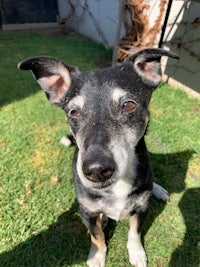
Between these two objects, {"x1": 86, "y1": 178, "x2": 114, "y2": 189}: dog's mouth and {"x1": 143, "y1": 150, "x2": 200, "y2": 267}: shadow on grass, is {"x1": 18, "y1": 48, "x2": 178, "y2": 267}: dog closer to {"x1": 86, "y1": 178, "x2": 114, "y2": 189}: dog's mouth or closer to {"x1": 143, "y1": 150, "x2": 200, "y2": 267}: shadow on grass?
{"x1": 86, "y1": 178, "x2": 114, "y2": 189}: dog's mouth

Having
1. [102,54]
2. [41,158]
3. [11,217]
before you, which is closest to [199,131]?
[41,158]

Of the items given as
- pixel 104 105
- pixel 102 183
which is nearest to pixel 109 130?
pixel 104 105

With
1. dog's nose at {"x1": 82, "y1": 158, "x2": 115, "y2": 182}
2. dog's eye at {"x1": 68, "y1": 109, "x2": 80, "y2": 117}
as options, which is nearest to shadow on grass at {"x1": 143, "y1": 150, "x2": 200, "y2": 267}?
dog's nose at {"x1": 82, "y1": 158, "x2": 115, "y2": 182}

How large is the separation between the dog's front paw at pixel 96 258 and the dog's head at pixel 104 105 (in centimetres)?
93

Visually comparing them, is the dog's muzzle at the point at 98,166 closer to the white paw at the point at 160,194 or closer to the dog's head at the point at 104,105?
the dog's head at the point at 104,105

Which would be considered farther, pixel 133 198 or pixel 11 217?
pixel 11 217

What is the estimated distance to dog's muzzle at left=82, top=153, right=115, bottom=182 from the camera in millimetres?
1930

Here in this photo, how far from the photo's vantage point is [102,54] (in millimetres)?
8391

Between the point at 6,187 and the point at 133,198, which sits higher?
the point at 133,198

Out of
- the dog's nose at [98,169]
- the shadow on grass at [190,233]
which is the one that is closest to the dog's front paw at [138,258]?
the shadow on grass at [190,233]

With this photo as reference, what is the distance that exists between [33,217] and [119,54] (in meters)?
4.70

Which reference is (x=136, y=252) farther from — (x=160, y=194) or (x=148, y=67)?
(x=148, y=67)

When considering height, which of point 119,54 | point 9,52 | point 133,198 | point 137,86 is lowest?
point 9,52

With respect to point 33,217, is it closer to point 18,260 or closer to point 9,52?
point 18,260
